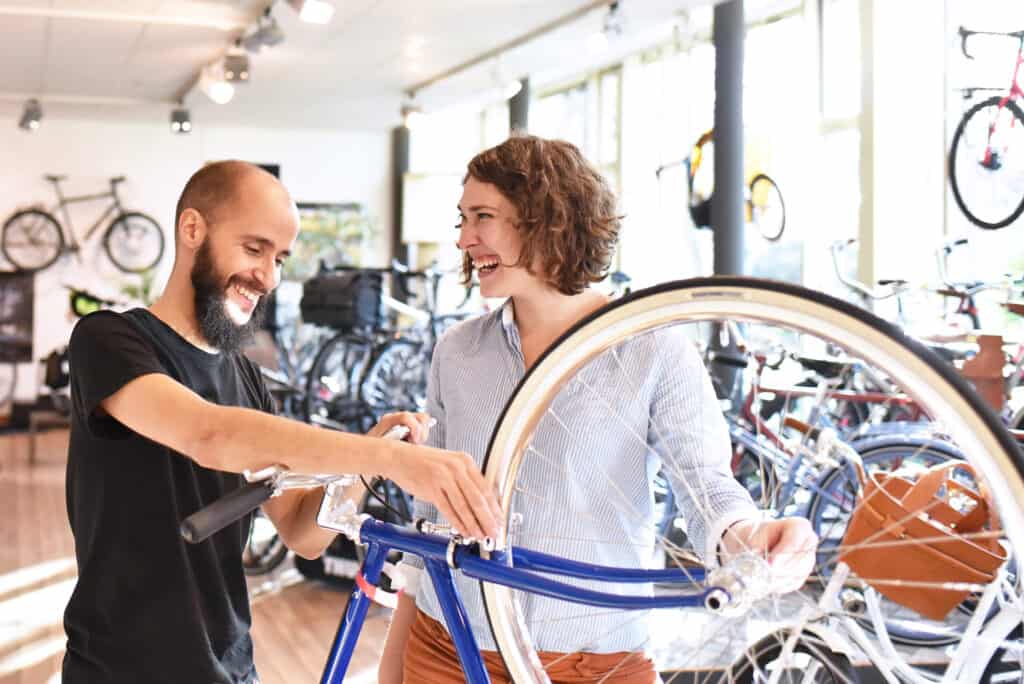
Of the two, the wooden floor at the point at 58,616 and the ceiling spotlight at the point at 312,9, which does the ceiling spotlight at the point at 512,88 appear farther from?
the wooden floor at the point at 58,616

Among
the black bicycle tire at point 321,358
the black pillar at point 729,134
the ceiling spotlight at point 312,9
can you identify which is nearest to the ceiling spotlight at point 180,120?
the black bicycle tire at point 321,358

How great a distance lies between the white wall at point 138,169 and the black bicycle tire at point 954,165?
26.3 ft

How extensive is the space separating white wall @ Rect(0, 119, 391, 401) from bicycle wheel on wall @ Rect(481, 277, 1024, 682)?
11198 mm

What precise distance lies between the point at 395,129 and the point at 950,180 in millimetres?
8021

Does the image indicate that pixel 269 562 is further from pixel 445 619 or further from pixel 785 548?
pixel 785 548

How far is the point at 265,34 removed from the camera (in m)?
7.45

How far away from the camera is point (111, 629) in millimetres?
1498

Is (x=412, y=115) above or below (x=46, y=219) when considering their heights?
above

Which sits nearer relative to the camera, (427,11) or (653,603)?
(653,603)

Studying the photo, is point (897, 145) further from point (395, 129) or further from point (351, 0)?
point (395, 129)

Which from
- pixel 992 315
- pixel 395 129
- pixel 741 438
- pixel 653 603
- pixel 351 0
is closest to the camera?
pixel 653 603

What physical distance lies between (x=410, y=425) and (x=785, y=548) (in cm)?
48

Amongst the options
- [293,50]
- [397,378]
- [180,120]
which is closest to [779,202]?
[397,378]

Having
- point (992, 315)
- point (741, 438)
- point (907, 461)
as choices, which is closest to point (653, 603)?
point (907, 461)
